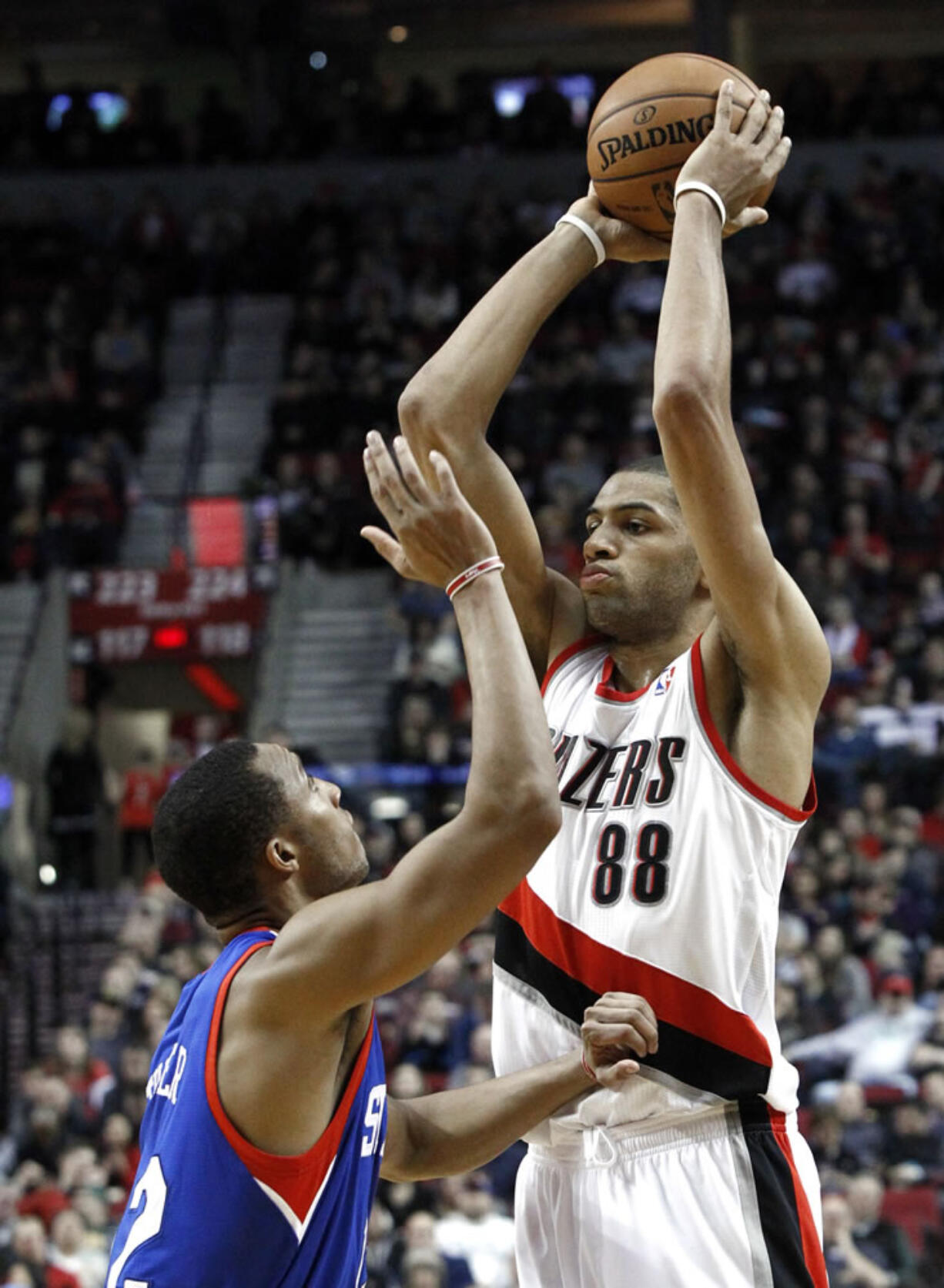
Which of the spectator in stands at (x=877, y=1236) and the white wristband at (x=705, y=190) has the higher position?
the white wristband at (x=705, y=190)

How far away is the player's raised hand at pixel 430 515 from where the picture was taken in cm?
294

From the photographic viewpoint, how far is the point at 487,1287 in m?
8.84

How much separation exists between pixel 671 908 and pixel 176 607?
13.4 meters

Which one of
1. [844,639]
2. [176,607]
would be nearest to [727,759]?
[844,639]

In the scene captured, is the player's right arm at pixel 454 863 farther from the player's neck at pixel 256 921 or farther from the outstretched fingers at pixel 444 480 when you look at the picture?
the player's neck at pixel 256 921

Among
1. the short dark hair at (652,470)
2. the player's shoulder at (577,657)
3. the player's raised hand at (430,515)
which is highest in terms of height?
the short dark hair at (652,470)

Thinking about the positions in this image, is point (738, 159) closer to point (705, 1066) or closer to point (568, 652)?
point (568, 652)

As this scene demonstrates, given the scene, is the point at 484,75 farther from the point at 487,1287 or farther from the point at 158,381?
the point at 487,1287

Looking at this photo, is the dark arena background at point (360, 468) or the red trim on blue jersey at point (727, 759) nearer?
the red trim on blue jersey at point (727, 759)

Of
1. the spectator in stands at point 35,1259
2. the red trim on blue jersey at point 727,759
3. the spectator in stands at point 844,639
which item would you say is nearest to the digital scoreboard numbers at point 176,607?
the spectator in stands at point 844,639

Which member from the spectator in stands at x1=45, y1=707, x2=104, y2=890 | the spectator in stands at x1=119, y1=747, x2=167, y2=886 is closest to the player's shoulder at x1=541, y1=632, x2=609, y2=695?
the spectator in stands at x1=119, y1=747, x2=167, y2=886

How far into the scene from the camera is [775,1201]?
3.21 metres

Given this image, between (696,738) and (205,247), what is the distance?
18.2 m

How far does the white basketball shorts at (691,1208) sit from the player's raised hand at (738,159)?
64.4 inches
